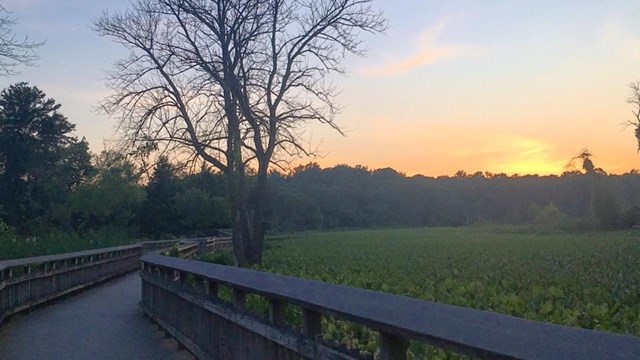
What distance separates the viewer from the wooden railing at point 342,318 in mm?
2701

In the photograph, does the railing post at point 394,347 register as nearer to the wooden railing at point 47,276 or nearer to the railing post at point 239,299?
the railing post at point 239,299

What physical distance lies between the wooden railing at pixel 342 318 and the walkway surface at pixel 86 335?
93cm

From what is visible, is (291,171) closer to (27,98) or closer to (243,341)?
(243,341)

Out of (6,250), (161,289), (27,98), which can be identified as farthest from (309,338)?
(27,98)

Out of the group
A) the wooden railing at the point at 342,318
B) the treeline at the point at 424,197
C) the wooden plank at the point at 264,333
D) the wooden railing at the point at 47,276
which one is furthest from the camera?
the treeline at the point at 424,197

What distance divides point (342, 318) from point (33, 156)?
2815 inches

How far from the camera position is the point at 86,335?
1219 cm

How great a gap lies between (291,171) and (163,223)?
39.0 m

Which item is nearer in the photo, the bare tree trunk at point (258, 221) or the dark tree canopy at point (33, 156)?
the bare tree trunk at point (258, 221)

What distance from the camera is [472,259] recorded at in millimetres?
28016

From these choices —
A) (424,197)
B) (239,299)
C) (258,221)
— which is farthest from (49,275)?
(424,197)

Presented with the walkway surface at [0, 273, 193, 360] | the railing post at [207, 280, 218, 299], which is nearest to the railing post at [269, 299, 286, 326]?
the railing post at [207, 280, 218, 299]

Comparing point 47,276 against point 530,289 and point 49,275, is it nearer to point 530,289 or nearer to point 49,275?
point 49,275

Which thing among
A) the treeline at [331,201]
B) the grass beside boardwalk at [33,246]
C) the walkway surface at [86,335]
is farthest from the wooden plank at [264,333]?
the treeline at [331,201]
